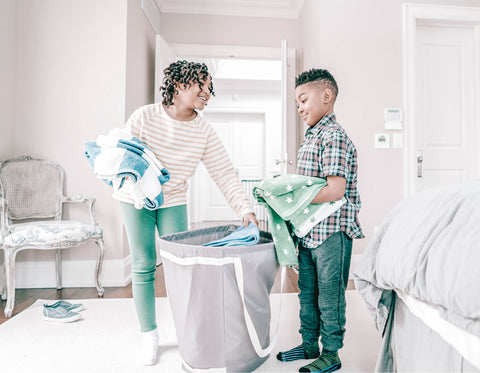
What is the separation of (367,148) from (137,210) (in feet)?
6.58

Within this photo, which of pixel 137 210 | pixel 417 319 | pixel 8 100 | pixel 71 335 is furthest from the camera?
pixel 8 100

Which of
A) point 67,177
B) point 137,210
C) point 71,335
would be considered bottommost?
point 71,335

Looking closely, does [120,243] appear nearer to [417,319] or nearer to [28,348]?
[28,348]

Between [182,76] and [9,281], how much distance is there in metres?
1.62

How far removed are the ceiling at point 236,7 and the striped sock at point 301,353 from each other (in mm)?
3231

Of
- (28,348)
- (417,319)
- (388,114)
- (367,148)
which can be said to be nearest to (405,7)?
(388,114)

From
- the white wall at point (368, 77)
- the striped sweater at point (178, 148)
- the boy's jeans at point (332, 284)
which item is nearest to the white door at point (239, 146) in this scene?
the white wall at point (368, 77)

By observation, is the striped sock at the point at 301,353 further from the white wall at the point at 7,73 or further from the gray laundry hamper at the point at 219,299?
the white wall at the point at 7,73

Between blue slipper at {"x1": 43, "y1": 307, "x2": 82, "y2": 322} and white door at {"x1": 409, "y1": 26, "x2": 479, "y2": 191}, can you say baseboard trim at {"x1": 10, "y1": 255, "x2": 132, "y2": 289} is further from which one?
white door at {"x1": 409, "y1": 26, "x2": 479, "y2": 191}

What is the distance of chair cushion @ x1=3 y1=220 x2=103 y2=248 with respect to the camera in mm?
1980

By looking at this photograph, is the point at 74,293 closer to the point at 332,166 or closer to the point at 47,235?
the point at 47,235

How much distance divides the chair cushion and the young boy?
1493mm

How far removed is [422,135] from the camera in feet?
9.12

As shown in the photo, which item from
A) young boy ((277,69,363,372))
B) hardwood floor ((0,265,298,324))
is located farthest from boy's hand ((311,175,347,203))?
hardwood floor ((0,265,298,324))
